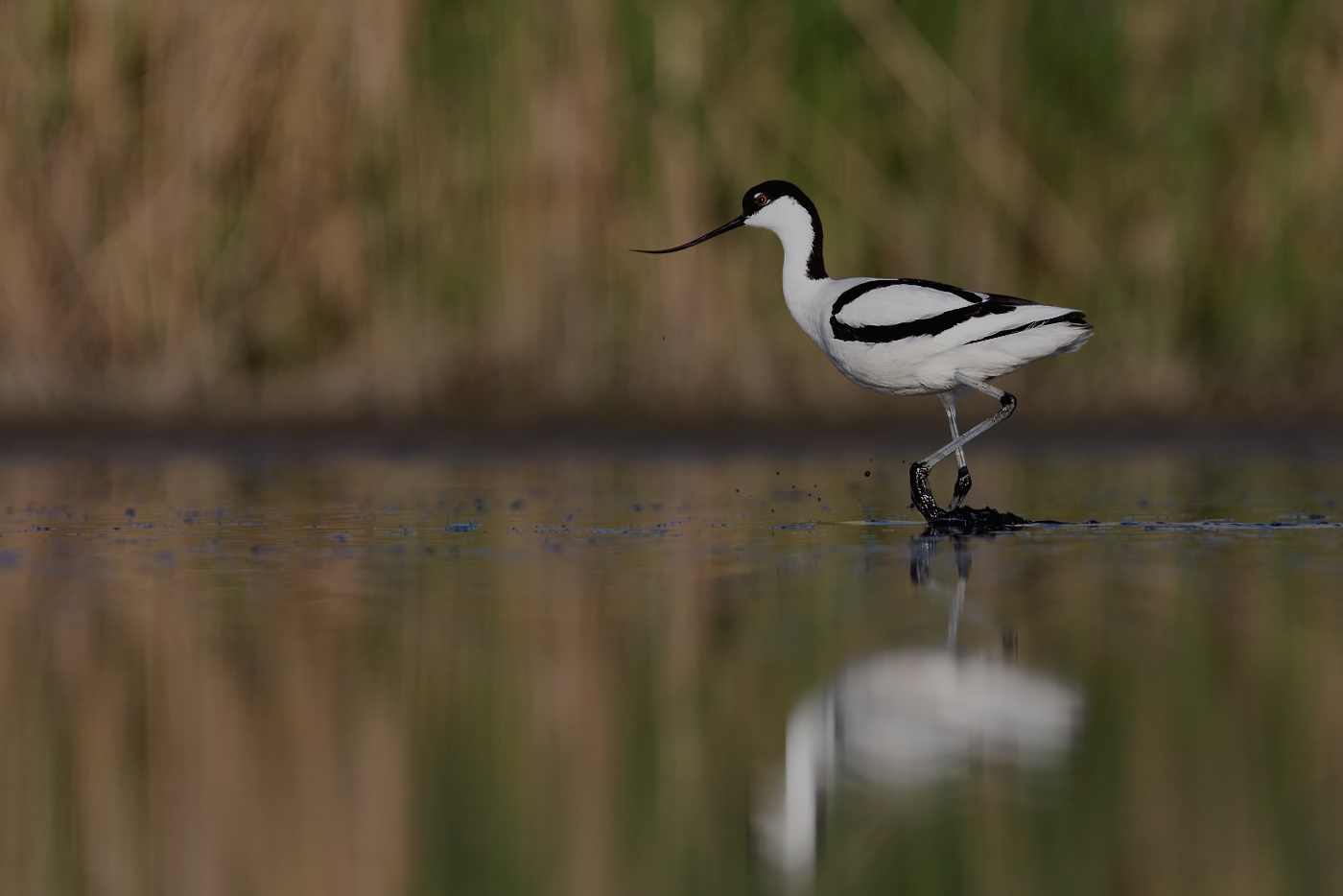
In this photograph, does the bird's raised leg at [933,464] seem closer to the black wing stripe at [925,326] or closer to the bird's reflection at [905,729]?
the black wing stripe at [925,326]

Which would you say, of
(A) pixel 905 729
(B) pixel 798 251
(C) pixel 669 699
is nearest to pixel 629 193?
(B) pixel 798 251

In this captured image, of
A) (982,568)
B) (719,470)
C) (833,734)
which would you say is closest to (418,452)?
(719,470)

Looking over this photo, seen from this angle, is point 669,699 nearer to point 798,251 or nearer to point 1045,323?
point 1045,323

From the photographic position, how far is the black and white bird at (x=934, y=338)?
318 inches

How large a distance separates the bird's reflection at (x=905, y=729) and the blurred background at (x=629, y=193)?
20.2 ft

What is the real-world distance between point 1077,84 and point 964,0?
680mm

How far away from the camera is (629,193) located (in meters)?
11.0

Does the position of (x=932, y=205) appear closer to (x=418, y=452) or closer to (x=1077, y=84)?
(x=1077, y=84)

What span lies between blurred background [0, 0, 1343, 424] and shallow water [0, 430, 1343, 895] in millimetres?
2747

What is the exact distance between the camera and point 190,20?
35.4ft

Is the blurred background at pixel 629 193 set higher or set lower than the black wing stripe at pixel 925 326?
higher

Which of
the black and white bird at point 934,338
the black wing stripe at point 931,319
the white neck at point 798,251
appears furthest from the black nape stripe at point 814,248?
the black wing stripe at point 931,319

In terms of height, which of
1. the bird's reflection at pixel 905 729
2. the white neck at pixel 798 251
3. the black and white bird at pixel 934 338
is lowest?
the bird's reflection at pixel 905 729

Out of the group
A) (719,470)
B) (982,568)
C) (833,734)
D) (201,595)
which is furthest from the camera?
(719,470)
